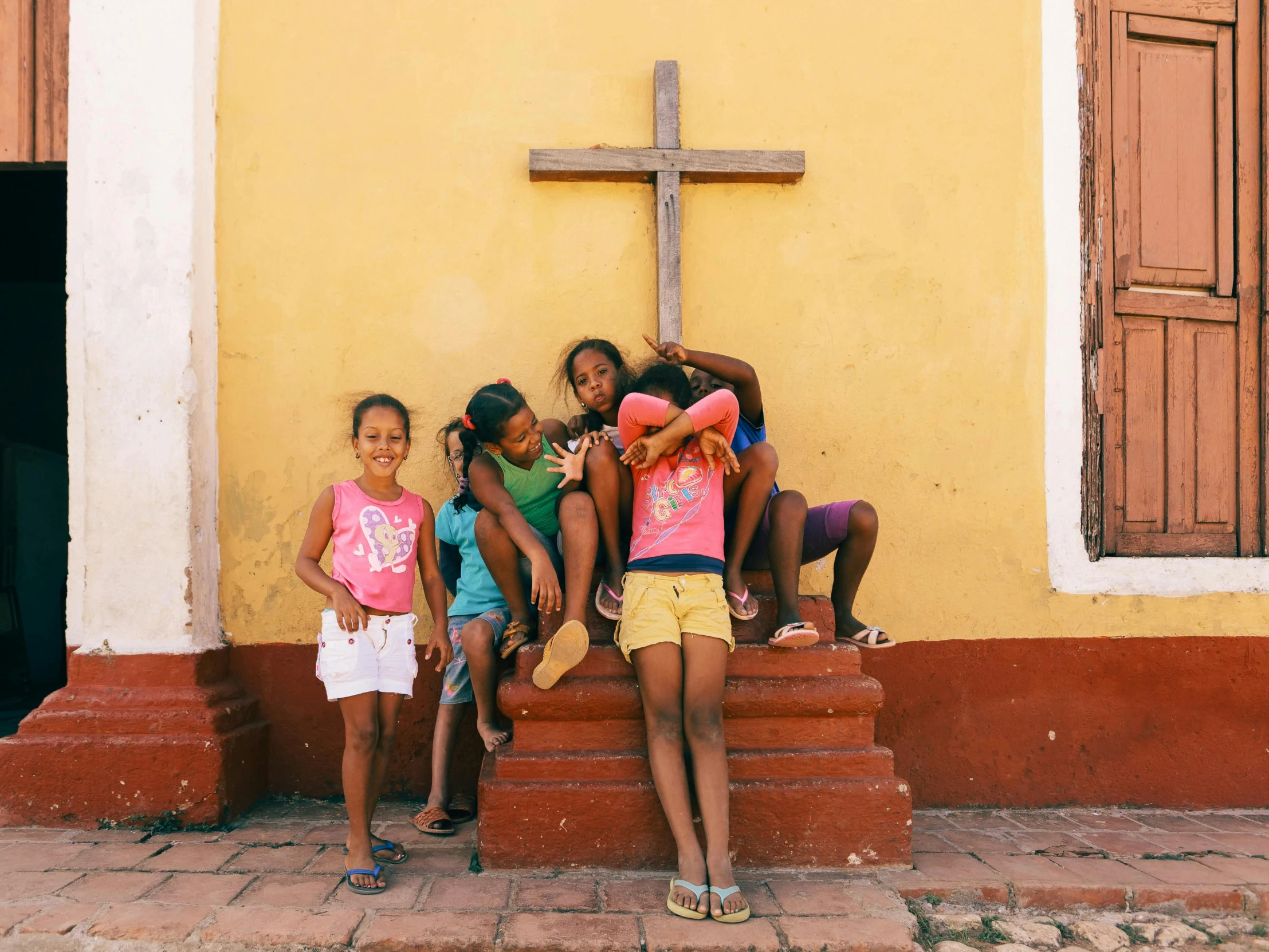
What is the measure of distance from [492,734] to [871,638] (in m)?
1.36

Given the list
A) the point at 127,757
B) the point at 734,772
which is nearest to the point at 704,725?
the point at 734,772

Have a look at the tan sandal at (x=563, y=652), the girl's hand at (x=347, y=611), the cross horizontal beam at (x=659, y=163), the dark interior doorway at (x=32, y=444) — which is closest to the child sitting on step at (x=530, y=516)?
the tan sandal at (x=563, y=652)

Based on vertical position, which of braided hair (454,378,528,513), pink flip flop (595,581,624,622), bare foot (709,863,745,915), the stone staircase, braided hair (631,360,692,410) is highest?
braided hair (631,360,692,410)

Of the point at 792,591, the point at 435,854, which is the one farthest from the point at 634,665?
the point at 435,854

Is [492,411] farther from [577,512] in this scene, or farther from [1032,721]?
[1032,721]

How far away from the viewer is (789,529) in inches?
122

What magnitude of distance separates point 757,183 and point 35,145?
2.94m

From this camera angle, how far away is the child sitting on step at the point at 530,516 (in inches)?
A: 117

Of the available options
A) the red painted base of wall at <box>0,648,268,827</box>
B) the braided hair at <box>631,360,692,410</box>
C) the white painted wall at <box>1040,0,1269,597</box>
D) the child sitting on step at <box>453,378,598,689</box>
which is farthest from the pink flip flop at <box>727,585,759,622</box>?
the red painted base of wall at <box>0,648,268,827</box>

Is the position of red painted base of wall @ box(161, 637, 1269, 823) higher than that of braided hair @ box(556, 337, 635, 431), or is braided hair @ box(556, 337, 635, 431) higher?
braided hair @ box(556, 337, 635, 431)

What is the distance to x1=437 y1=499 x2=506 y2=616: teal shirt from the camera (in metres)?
3.50

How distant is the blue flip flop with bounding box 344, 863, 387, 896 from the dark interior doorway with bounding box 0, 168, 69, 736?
356cm

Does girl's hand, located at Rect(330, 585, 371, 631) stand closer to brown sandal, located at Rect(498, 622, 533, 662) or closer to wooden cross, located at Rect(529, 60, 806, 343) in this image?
brown sandal, located at Rect(498, 622, 533, 662)

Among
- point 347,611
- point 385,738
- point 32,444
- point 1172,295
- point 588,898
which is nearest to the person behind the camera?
point 588,898
